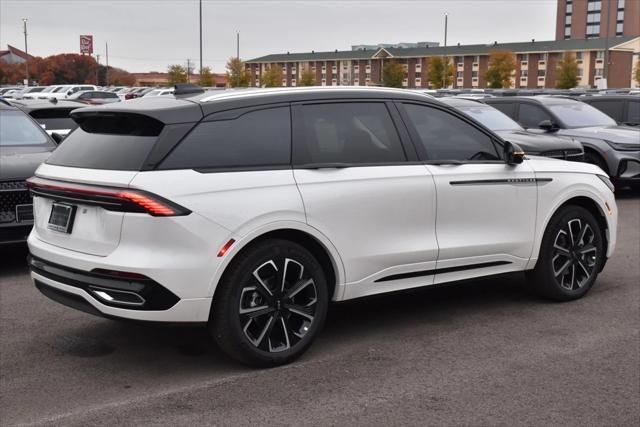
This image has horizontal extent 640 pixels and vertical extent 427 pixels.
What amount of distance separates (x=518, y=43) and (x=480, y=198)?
4896 inches

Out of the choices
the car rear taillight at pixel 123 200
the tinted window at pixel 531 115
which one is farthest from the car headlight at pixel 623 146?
the car rear taillight at pixel 123 200

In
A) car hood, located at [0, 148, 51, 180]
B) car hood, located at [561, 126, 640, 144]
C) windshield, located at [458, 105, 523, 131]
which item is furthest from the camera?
car hood, located at [561, 126, 640, 144]

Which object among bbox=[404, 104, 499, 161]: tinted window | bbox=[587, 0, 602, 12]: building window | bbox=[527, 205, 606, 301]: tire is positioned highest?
bbox=[587, 0, 602, 12]: building window

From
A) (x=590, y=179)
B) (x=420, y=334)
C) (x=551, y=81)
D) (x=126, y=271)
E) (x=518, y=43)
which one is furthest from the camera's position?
(x=518, y=43)

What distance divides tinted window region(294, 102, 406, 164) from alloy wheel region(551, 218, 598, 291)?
1.72 meters

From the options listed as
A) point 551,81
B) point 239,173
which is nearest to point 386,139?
point 239,173

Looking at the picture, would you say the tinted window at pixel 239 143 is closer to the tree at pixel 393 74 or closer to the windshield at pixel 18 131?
the windshield at pixel 18 131

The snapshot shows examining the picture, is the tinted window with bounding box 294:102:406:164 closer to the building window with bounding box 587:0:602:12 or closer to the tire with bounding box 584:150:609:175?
the tire with bounding box 584:150:609:175

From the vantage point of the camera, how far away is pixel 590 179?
6.52 m

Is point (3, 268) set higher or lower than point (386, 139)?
lower

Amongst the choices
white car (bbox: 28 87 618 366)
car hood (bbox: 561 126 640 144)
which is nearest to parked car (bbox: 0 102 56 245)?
white car (bbox: 28 87 618 366)

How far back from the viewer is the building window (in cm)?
15024

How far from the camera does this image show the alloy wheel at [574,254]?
635cm

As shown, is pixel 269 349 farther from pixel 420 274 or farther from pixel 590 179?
pixel 590 179
